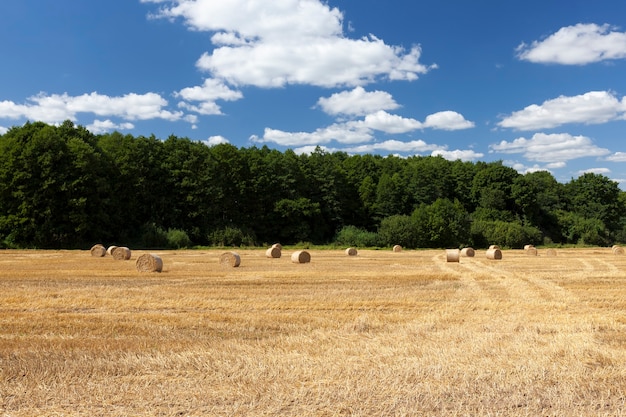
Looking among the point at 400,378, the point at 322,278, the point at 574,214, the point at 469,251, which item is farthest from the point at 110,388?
the point at 574,214

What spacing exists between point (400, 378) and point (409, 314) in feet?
15.8

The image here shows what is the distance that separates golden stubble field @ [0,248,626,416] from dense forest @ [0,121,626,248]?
36.0m

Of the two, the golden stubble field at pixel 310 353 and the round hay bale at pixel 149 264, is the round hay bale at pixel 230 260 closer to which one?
the round hay bale at pixel 149 264

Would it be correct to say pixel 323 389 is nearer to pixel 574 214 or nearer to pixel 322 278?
pixel 322 278

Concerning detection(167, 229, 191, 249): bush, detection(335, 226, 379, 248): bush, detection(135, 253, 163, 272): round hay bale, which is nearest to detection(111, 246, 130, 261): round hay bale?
detection(135, 253, 163, 272): round hay bale

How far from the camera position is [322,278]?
738 inches

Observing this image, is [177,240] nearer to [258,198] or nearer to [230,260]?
[258,198]

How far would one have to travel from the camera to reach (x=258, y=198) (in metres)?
66.5

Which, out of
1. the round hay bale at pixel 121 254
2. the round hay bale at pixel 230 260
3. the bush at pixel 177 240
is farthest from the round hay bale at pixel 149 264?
the bush at pixel 177 240

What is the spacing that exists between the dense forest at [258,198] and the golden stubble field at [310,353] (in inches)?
1416

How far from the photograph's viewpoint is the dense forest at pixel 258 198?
1821 inches

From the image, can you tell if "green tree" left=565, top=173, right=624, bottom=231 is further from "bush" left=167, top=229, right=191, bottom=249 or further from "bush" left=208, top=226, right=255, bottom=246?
"bush" left=167, top=229, right=191, bottom=249

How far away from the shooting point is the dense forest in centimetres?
4625

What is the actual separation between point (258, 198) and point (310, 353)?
59645 millimetres
